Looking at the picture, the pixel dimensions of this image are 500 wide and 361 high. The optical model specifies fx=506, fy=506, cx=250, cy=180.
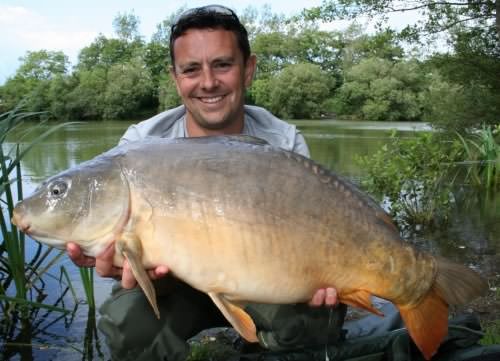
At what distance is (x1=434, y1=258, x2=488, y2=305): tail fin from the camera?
1.54 metres

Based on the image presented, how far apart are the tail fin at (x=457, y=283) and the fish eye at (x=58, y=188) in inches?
45.1

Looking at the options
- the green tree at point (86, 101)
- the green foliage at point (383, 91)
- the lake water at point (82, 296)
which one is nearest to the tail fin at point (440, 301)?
the lake water at point (82, 296)

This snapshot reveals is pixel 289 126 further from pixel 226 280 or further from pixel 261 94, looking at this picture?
pixel 261 94

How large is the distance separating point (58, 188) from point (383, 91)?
33.5 metres

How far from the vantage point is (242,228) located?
4.69ft

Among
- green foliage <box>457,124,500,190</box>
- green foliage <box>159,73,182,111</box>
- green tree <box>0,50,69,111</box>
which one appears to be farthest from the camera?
green tree <box>0,50,69,111</box>

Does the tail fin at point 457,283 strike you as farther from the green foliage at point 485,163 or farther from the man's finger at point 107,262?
the green foliage at point 485,163

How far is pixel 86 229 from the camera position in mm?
1438

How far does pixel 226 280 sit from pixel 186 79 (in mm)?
1050

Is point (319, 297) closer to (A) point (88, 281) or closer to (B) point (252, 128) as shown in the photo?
(B) point (252, 128)

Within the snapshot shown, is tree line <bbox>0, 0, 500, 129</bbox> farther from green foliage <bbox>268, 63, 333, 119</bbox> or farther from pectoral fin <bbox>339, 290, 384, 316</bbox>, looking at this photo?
pectoral fin <bbox>339, 290, 384, 316</bbox>

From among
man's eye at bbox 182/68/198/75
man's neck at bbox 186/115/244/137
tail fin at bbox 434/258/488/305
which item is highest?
man's eye at bbox 182/68/198/75

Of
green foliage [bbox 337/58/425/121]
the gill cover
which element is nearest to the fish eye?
the gill cover

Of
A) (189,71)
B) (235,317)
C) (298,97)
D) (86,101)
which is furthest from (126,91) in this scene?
(235,317)
